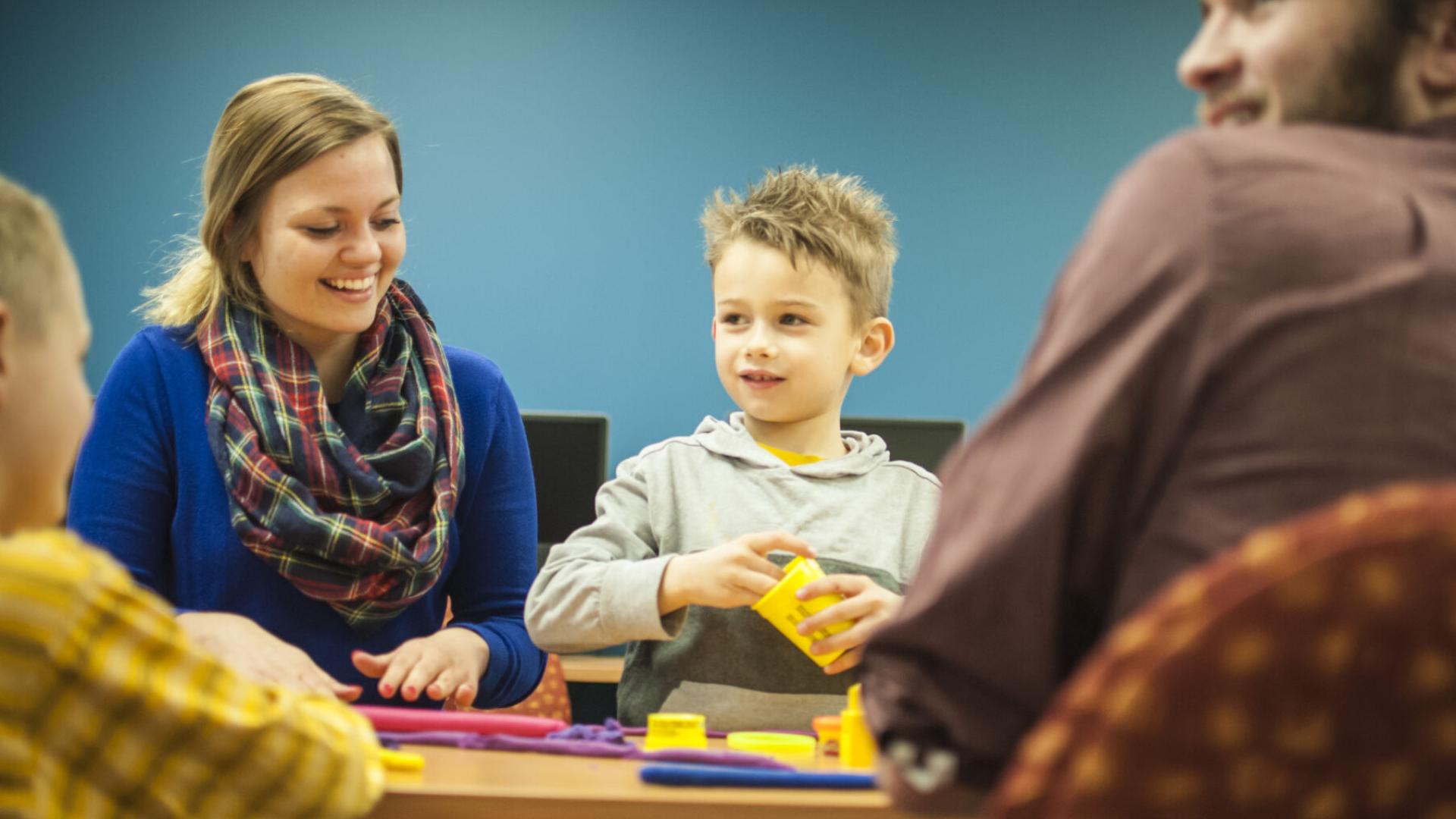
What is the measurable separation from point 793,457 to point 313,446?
67cm

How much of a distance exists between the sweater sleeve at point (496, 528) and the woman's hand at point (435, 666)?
96 mm

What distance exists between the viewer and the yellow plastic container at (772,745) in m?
1.35

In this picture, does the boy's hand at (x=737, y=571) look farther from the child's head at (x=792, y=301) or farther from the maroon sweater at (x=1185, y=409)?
the maroon sweater at (x=1185, y=409)

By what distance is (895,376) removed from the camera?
4613 mm

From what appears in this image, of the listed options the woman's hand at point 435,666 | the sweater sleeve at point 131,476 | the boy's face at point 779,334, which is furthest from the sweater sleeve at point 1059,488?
the sweater sleeve at point 131,476

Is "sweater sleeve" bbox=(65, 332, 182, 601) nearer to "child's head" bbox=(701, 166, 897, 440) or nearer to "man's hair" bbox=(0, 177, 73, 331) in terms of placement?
"child's head" bbox=(701, 166, 897, 440)

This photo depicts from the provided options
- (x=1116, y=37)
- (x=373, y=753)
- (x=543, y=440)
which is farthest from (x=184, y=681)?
(x=1116, y=37)

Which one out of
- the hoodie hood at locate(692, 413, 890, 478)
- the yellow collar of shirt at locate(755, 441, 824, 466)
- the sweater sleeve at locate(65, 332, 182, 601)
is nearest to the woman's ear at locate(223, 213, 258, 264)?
the sweater sleeve at locate(65, 332, 182, 601)

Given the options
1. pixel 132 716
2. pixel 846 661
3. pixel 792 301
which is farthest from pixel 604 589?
pixel 132 716

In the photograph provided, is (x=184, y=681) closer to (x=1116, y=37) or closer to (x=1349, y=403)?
(x=1349, y=403)

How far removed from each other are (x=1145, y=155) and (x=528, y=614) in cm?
115

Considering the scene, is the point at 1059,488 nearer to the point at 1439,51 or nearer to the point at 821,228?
the point at 1439,51

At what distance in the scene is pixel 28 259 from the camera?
954 millimetres

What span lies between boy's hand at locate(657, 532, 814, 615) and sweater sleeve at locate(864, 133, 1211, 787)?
0.75 m
